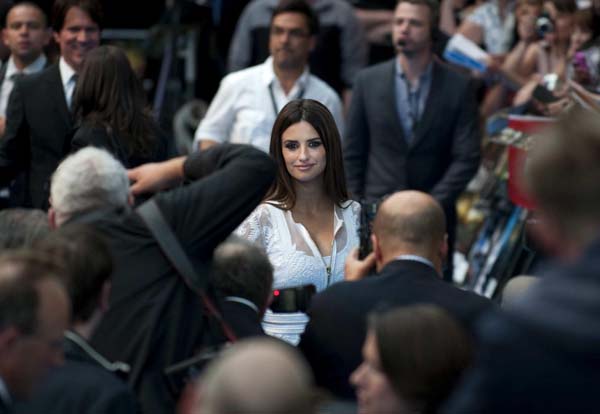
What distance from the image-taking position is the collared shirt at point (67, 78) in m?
6.40

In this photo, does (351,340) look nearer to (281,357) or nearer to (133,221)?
(133,221)

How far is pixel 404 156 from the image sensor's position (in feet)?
26.1

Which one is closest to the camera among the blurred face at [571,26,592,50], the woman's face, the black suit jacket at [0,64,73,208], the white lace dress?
the white lace dress

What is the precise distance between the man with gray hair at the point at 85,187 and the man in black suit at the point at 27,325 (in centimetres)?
94

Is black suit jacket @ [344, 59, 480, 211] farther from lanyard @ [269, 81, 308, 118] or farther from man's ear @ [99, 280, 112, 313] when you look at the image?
man's ear @ [99, 280, 112, 313]

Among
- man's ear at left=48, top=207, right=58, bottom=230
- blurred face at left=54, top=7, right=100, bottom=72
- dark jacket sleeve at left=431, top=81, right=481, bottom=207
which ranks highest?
blurred face at left=54, top=7, right=100, bottom=72

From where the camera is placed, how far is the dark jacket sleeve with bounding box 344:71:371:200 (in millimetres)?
8031

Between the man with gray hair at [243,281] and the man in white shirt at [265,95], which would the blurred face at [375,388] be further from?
the man in white shirt at [265,95]

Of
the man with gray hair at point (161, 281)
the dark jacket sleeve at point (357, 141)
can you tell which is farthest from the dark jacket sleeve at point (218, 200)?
the dark jacket sleeve at point (357, 141)

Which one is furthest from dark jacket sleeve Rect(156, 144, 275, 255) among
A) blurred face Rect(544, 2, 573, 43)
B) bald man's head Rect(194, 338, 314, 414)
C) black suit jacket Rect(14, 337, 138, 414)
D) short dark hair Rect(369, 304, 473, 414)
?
blurred face Rect(544, 2, 573, 43)

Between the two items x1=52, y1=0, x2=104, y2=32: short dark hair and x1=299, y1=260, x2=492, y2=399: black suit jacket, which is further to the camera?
x1=52, y1=0, x2=104, y2=32: short dark hair

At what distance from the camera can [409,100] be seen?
26.5ft

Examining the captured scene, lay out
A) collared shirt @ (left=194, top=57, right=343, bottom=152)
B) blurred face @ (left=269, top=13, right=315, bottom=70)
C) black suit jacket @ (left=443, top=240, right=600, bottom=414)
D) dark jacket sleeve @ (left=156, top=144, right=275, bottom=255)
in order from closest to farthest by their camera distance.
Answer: black suit jacket @ (left=443, top=240, right=600, bottom=414)
dark jacket sleeve @ (left=156, top=144, right=275, bottom=255)
collared shirt @ (left=194, top=57, right=343, bottom=152)
blurred face @ (left=269, top=13, right=315, bottom=70)

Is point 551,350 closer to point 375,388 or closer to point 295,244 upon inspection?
point 375,388
